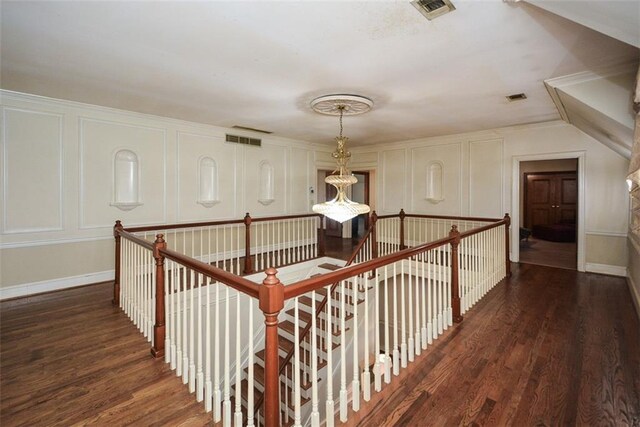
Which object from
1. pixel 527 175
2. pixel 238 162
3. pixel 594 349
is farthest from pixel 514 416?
pixel 527 175

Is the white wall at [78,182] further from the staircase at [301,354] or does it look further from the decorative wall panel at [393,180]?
the decorative wall panel at [393,180]

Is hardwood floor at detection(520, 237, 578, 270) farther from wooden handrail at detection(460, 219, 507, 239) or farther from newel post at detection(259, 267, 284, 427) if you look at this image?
newel post at detection(259, 267, 284, 427)

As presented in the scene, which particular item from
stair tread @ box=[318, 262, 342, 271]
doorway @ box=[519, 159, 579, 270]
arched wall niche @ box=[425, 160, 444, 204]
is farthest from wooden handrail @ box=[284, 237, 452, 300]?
doorway @ box=[519, 159, 579, 270]

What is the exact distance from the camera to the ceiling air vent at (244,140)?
5.69 meters

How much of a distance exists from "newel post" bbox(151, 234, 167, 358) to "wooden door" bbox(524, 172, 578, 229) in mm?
10393

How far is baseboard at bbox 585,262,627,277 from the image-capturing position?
15.2ft

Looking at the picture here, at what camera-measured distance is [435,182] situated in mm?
6535

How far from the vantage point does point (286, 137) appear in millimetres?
6438

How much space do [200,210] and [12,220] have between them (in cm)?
235

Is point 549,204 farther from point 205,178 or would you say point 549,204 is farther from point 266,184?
point 205,178

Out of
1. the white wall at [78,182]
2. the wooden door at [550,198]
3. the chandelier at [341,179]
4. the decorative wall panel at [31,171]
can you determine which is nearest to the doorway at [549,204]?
the wooden door at [550,198]

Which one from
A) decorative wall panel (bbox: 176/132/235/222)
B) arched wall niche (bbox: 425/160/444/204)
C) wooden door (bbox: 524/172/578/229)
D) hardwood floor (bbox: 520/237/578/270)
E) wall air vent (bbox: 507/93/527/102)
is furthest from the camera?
wooden door (bbox: 524/172/578/229)

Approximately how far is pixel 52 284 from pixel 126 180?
1675 millimetres

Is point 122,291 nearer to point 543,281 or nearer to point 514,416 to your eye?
point 514,416
